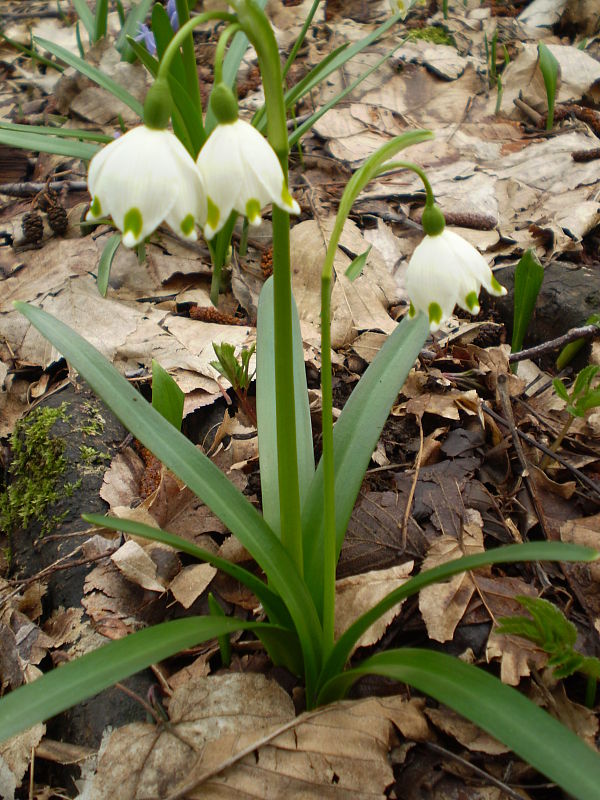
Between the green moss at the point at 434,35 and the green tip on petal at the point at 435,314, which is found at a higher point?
the green moss at the point at 434,35

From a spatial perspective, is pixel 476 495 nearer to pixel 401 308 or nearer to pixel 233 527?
pixel 233 527

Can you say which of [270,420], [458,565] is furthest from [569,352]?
[458,565]

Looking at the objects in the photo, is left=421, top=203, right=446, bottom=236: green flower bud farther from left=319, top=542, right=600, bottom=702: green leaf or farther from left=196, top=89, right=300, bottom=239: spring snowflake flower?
left=319, top=542, right=600, bottom=702: green leaf

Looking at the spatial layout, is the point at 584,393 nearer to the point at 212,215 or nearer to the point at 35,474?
the point at 212,215

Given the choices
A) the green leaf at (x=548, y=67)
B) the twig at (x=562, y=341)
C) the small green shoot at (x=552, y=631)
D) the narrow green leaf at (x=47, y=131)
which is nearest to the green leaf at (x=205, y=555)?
the small green shoot at (x=552, y=631)

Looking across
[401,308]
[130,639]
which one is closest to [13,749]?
[130,639]

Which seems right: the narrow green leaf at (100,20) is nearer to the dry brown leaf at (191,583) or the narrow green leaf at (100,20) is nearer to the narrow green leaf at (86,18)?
the narrow green leaf at (86,18)

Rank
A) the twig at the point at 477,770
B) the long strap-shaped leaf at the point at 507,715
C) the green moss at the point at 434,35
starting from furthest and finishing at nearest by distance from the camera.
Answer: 1. the green moss at the point at 434,35
2. the twig at the point at 477,770
3. the long strap-shaped leaf at the point at 507,715
